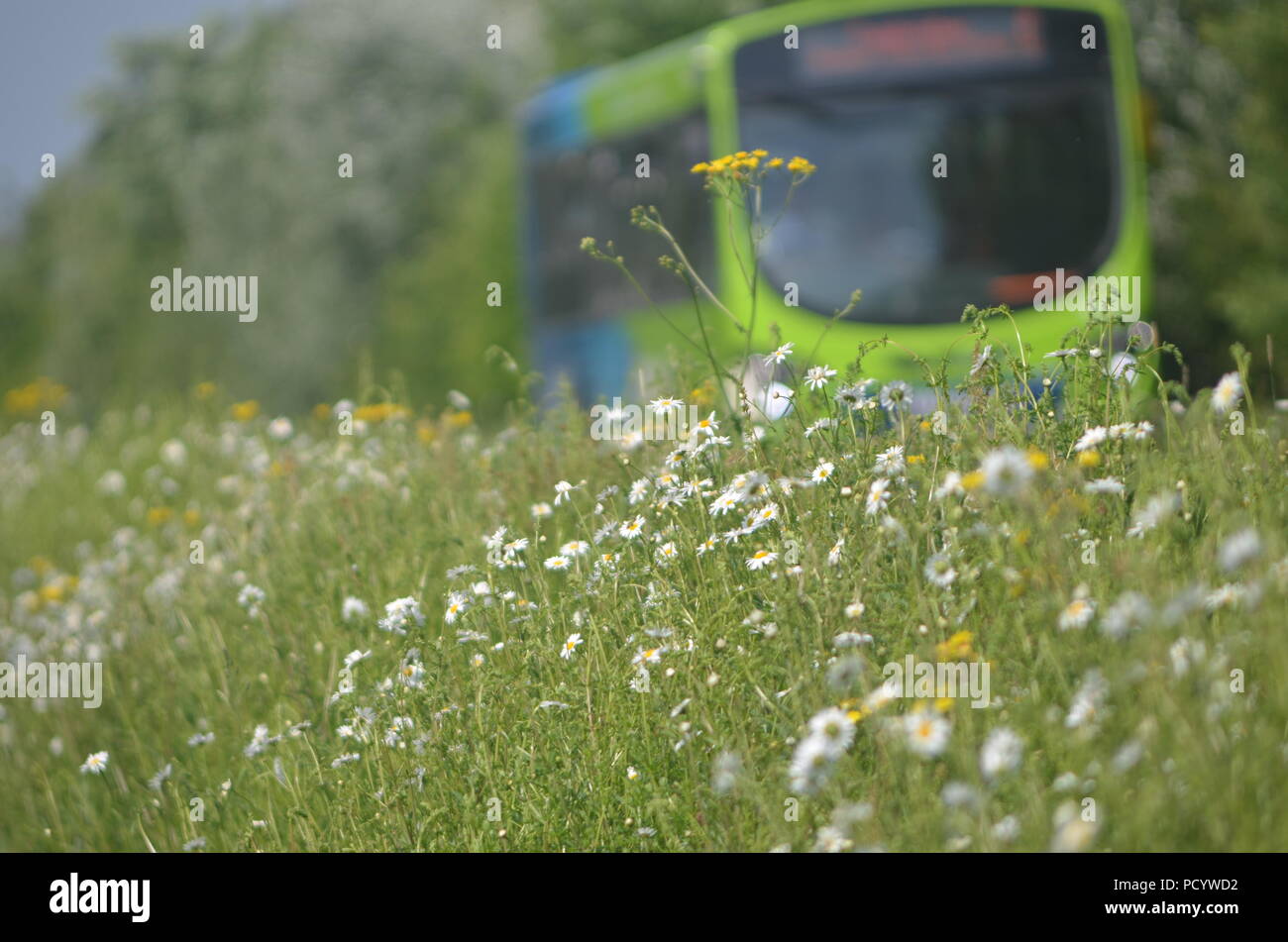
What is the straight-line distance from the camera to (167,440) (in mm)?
9688

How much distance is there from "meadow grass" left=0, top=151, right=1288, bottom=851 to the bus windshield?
5.12 m

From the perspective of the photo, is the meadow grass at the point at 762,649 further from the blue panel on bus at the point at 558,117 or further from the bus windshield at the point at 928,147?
the blue panel on bus at the point at 558,117

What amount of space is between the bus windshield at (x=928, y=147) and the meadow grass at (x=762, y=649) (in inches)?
202

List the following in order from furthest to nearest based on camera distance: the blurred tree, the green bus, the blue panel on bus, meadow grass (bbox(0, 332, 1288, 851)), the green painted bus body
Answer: the blue panel on bus < the blurred tree < the green bus < the green painted bus body < meadow grass (bbox(0, 332, 1288, 851))

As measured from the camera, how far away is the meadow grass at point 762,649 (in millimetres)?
2639

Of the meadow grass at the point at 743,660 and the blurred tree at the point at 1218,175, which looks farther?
the blurred tree at the point at 1218,175

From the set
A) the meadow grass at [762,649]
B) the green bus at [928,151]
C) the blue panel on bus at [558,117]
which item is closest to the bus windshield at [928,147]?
the green bus at [928,151]

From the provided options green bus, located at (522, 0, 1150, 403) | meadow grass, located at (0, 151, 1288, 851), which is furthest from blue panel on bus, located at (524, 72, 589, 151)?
meadow grass, located at (0, 151, 1288, 851)

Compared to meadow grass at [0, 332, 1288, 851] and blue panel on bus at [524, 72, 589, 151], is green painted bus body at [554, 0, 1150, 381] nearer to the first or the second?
blue panel on bus at [524, 72, 589, 151]

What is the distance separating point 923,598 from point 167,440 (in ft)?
24.4

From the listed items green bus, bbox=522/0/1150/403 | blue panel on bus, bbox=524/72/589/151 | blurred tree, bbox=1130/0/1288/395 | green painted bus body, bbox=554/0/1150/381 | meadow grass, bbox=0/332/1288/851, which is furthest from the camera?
blue panel on bus, bbox=524/72/589/151

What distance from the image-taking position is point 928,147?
→ 408 inches

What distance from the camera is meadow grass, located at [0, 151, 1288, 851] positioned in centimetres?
264

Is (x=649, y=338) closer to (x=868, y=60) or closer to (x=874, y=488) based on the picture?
(x=868, y=60)
